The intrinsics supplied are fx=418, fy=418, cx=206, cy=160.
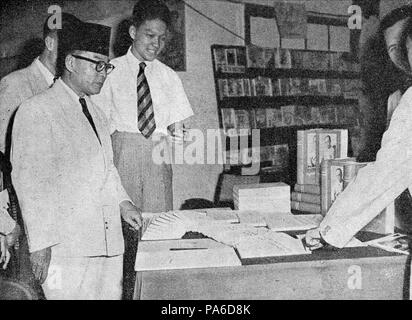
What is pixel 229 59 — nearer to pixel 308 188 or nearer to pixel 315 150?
pixel 315 150

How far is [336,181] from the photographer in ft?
6.69

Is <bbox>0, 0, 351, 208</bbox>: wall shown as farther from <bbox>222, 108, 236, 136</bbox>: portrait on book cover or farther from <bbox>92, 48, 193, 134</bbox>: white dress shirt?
<bbox>92, 48, 193, 134</bbox>: white dress shirt

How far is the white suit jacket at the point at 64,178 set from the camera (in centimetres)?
187

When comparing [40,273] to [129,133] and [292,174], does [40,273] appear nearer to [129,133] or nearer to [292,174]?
[129,133]

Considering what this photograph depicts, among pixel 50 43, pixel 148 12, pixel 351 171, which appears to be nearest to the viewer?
pixel 351 171

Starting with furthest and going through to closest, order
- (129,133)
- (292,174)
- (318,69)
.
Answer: (318,69)
(129,133)
(292,174)

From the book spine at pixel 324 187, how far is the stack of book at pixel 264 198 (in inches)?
7.1

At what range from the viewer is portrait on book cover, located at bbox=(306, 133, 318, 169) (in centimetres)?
234

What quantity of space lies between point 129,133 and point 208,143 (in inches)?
46.0

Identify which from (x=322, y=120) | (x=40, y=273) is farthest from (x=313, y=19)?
(x=40, y=273)

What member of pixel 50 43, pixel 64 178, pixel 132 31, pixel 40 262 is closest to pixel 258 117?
pixel 132 31

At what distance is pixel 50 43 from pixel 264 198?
157cm

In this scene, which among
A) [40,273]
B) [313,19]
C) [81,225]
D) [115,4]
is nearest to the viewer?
[40,273]

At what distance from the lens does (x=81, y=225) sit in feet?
6.84
